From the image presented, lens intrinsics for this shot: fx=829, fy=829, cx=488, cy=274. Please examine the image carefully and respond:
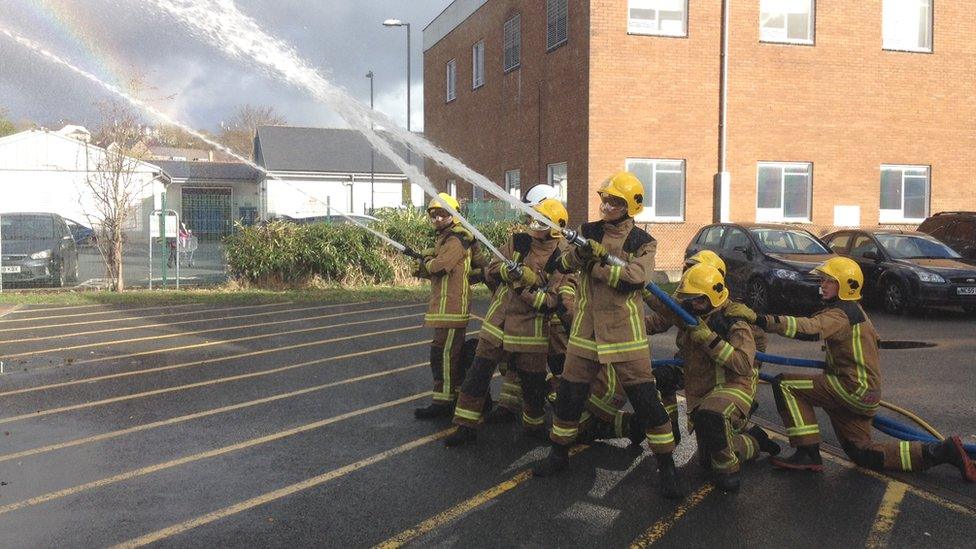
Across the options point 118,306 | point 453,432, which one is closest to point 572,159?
point 118,306

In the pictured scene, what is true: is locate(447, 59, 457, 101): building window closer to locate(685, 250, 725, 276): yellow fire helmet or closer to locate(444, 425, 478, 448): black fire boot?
locate(444, 425, 478, 448): black fire boot

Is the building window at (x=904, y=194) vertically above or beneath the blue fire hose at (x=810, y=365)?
above

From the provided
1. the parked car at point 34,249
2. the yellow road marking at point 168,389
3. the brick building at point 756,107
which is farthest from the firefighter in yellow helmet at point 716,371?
the parked car at point 34,249

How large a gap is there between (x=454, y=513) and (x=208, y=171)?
168 ft

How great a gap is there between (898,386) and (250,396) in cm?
641

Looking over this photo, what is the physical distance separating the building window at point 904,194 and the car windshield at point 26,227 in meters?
20.6

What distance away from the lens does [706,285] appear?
5.52 metres

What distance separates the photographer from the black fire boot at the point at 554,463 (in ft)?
18.4

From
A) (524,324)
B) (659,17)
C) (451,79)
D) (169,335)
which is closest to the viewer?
(524,324)

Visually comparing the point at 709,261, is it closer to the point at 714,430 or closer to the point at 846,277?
the point at 846,277

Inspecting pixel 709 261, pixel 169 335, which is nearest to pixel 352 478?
pixel 709 261

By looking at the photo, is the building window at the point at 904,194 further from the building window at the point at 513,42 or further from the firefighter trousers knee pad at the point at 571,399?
the firefighter trousers knee pad at the point at 571,399

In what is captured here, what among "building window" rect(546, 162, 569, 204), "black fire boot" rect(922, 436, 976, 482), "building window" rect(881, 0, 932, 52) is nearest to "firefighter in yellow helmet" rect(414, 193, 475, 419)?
"black fire boot" rect(922, 436, 976, 482)

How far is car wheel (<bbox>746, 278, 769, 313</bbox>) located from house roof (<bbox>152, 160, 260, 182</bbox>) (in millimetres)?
40010
